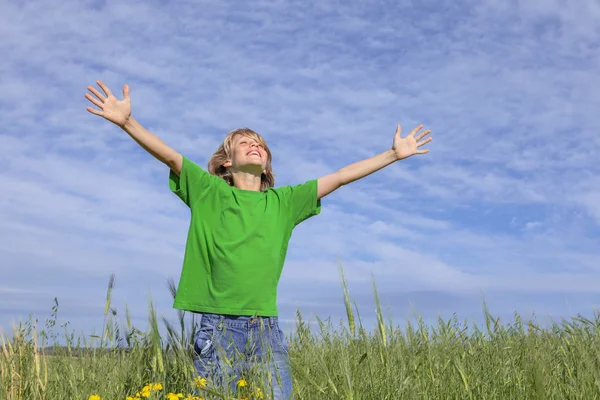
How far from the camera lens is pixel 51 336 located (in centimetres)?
402

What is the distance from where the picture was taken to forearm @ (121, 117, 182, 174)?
13.5ft

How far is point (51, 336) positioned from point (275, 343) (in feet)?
5.13

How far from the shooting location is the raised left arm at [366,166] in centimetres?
459

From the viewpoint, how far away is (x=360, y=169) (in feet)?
15.0

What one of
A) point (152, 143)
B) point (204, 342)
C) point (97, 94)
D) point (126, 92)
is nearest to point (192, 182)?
point (152, 143)

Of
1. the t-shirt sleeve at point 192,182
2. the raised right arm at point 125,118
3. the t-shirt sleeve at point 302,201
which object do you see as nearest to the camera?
the raised right arm at point 125,118

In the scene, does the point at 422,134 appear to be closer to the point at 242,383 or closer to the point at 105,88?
the point at 105,88

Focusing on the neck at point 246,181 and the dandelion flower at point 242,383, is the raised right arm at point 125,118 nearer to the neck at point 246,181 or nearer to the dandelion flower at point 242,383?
the neck at point 246,181

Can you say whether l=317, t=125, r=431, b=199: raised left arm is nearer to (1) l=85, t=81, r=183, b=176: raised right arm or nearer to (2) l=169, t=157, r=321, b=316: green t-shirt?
(2) l=169, t=157, r=321, b=316: green t-shirt

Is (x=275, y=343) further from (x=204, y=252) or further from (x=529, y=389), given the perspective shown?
(x=529, y=389)

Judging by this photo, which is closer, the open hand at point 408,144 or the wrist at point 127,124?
the wrist at point 127,124

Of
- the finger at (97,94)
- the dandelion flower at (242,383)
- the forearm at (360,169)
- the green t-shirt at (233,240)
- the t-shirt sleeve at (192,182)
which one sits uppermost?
the finger at (97,94)

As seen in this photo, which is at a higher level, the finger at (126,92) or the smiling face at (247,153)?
the finger at (126,92)

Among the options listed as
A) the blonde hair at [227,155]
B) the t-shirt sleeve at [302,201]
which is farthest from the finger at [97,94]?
the t-shirt sleeve at [302,201]
